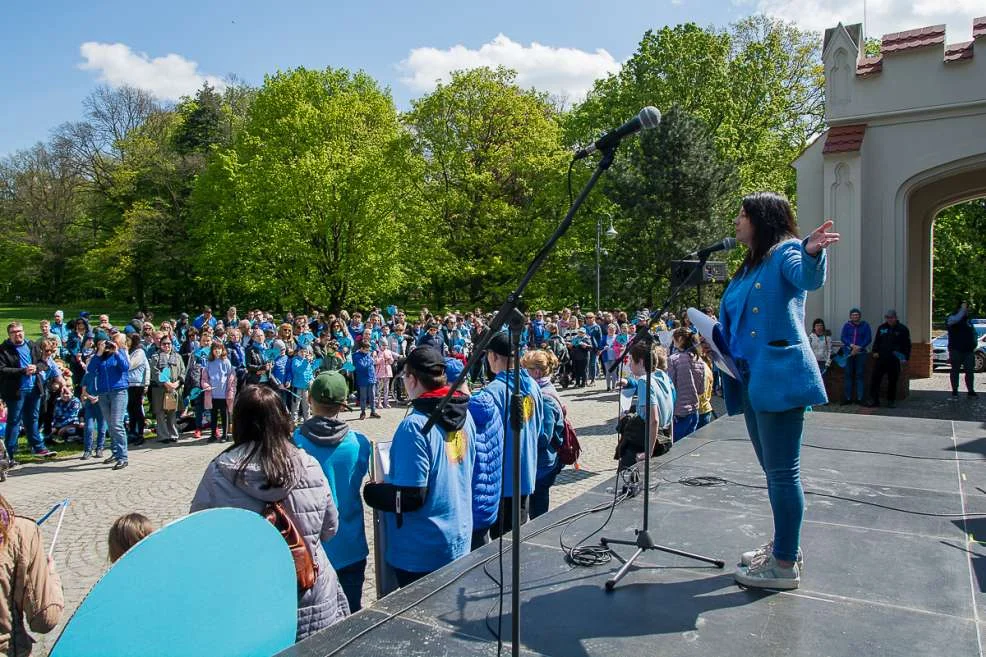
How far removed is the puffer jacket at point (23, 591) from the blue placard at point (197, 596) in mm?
1298

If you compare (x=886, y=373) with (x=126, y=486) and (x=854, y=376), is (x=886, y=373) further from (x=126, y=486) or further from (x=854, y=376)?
(x=126, y=486)

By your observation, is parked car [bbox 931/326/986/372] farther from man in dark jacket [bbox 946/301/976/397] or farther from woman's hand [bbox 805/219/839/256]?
woman's hand [bbox 805/219/839/256]

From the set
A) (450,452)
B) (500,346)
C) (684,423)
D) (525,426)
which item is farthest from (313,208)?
(450,452)

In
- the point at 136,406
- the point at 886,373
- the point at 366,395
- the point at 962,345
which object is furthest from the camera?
the point at 962,345

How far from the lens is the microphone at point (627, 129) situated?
2355 mm

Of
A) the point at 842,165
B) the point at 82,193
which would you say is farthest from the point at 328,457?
the point at 82,193

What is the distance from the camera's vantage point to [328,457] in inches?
143

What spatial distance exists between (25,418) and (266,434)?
993 cm

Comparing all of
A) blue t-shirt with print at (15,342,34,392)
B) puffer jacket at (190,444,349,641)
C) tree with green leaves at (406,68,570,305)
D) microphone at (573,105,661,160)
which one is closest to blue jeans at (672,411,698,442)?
puffer jacket at (190,444,349,641)

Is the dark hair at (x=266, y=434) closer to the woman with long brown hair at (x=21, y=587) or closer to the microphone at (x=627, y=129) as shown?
the woman with long brown hair at (x=21, y=587)

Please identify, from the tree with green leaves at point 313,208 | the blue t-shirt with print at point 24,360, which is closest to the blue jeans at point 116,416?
the blue t-shirt with print at point 24,360

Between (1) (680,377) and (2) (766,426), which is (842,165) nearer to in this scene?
(1) (680,377)

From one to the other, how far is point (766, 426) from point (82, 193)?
5163cm

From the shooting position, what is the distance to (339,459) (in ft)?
12.0
